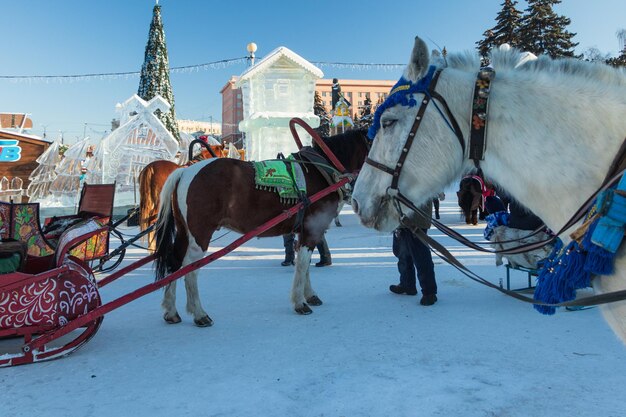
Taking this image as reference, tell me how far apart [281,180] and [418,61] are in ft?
9.67

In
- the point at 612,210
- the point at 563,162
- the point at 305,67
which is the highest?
the point at 305,67

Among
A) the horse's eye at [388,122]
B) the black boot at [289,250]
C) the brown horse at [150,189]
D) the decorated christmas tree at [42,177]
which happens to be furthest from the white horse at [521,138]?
the decorated christmas tree at [42,177]

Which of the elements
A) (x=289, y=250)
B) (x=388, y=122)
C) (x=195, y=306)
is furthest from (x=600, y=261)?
(x=289, y=250)

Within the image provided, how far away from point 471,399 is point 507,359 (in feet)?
2.42

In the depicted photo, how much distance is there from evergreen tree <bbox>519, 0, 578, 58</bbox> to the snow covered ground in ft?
64.6

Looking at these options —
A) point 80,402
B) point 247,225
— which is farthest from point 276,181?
point 80,402

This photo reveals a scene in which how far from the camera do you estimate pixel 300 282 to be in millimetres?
4418

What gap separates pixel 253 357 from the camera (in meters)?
3.22

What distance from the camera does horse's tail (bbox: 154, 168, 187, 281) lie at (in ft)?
13.7

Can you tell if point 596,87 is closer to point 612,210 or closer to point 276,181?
point 612,210

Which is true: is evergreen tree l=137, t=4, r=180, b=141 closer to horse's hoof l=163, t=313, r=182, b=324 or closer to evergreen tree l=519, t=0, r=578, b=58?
evergreen tree l=519, t=0, r=578, b=58

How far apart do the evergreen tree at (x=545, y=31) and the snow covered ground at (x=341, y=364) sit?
1970 centimetres

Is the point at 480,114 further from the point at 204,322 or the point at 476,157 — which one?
the point at 204,322

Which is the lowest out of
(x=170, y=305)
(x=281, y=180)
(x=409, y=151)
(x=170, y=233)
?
(x=170, y=305)
